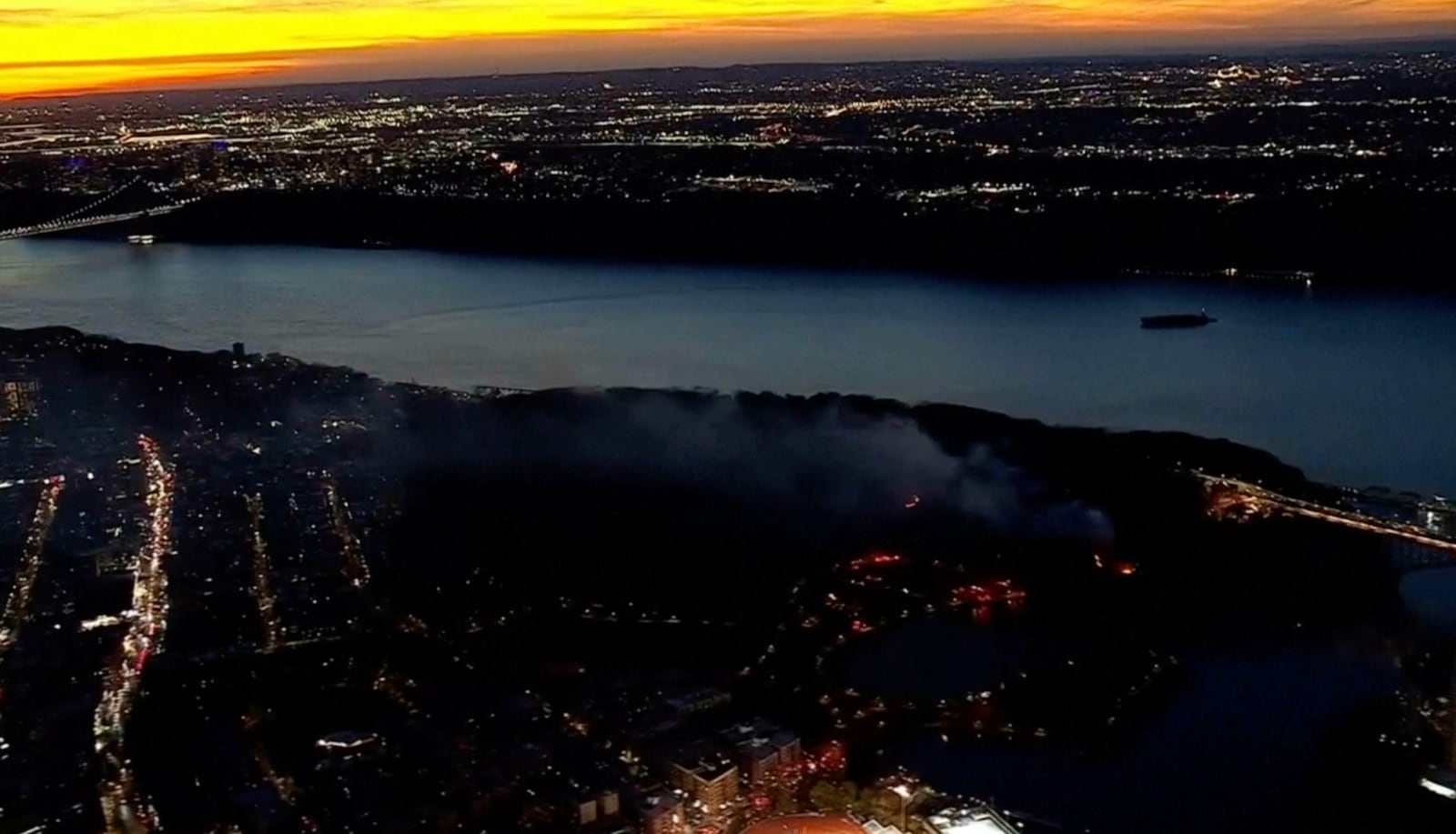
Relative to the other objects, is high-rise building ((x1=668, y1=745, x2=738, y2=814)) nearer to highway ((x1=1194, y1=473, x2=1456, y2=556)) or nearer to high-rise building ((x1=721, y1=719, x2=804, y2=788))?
high-rise building ((x1=721, y1=719, x2=804, y2=788))

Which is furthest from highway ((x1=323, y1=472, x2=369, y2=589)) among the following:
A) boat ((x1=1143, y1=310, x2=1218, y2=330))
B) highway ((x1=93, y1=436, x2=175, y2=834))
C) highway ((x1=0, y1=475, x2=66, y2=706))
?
boat ((x1=1143, y1=310, x2=1218, y2=330))

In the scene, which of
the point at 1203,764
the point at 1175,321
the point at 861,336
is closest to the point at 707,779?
the point at 1203,764

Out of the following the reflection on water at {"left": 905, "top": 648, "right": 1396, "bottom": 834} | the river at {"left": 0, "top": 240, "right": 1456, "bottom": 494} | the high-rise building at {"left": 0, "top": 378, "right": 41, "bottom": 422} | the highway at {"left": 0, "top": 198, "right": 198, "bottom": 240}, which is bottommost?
the river at {"left": 0, "top": 240, "right": 1456, "bottom": 494}

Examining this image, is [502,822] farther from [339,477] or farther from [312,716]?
[339,477]

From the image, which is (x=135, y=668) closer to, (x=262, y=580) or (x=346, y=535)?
(x=262, y=580)

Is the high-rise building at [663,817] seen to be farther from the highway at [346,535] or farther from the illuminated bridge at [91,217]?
the illuminated bridge at [91,217]

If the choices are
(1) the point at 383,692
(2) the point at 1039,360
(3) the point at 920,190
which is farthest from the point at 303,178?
(1) the point at 383,692

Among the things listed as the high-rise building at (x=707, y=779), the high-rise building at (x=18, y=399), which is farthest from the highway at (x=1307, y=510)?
the high-rise building at (x=18, y=399)
